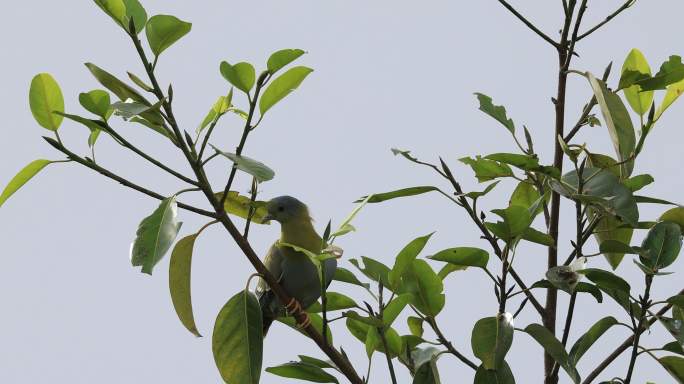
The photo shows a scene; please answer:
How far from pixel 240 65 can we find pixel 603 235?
1125 millimetres

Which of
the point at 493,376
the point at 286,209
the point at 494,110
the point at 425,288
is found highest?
the point at 286,209

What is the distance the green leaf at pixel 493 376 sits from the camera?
218 centimetres

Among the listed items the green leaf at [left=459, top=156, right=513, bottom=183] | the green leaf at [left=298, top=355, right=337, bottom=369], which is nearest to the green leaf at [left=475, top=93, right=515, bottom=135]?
the green leaf at [left=459, top=156, right=513, bottom=183]

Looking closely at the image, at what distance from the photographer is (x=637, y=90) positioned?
8.66 feet

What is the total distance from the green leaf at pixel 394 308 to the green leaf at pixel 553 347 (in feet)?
0.97

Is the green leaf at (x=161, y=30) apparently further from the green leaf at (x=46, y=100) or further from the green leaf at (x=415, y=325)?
the green leaf at (x=415, y=325)

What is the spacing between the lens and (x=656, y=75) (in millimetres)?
2396

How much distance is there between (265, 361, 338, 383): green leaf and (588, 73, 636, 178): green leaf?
89cm

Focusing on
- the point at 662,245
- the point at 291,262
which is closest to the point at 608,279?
the point at 662,245

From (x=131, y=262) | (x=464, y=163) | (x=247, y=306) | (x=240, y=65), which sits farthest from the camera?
(x=464, y=163)

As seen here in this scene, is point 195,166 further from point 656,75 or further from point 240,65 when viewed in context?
point 656,75

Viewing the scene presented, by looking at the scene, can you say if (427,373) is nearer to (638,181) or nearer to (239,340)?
(239,340)

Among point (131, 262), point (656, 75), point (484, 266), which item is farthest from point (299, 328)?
point (656, 75)

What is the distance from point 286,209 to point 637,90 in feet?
4.41
